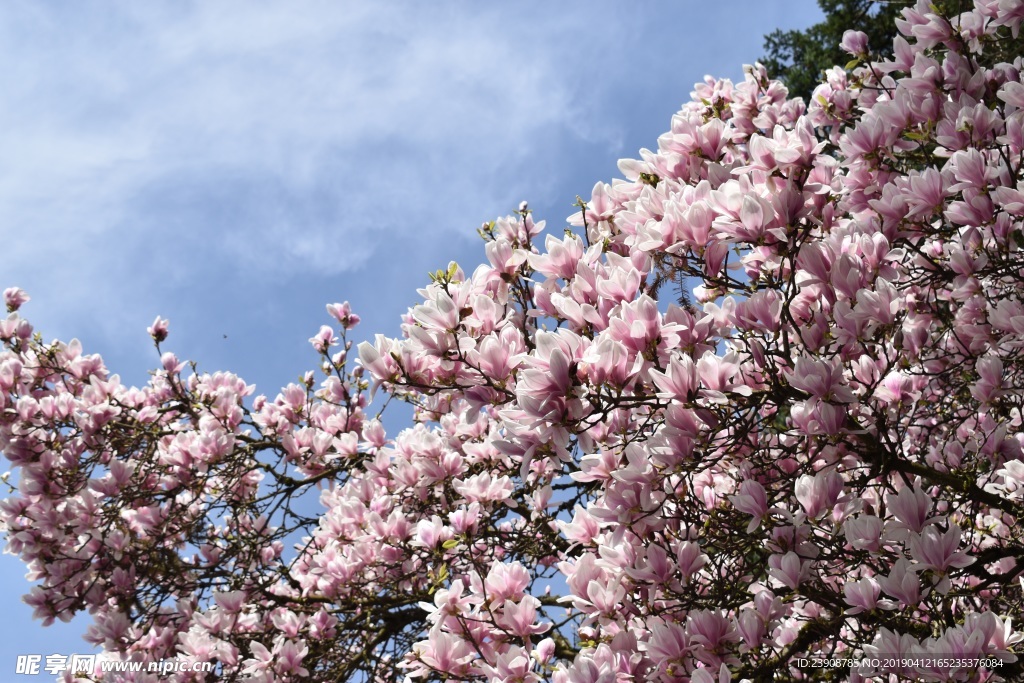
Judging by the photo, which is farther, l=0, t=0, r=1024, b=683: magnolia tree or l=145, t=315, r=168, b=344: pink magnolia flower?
l=145, t=315, r=168, b=344: pink magnolia flower

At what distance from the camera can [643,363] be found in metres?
2.16

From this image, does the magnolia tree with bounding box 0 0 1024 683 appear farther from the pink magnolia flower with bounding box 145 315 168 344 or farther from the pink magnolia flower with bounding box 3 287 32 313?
the pink magnolia flower with bounding box 3 287 32 313

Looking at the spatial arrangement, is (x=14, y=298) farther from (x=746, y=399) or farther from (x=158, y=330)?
(x=746, y=399)

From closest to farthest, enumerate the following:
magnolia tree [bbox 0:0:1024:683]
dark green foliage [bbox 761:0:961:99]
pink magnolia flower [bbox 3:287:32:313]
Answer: magnolia tree [bbox 0:0:1024:683]
pink magnolia flower [bbox 3:287:32:313]
dark green foliage [bbox 761:0:961:99]

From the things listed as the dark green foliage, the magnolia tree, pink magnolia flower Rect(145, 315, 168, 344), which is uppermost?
the dark green foliage

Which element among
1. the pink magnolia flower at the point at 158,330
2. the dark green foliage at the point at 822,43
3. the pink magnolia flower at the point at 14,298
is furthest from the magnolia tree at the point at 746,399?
the dark green foliage at the point at 822,43

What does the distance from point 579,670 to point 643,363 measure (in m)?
1.01

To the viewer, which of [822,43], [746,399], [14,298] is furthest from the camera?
[822,43]

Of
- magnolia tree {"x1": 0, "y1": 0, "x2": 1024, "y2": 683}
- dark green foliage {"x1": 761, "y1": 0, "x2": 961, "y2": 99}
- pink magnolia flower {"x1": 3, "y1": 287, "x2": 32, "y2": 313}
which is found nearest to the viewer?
magnolia tree {"x1": 0, "y1": 0, "x2": 1024, "y2": 683}

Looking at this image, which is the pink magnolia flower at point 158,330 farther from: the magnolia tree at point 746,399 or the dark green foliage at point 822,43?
the dark green foliage at point 822,43

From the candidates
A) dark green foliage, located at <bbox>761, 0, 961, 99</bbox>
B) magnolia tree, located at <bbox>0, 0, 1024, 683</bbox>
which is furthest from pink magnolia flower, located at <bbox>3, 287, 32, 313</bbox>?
dark green foliage, located at <bbox>761, 0, 961, 99</bbox>

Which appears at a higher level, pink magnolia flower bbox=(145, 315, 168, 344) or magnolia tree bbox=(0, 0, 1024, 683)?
pink magnolia flower bbox=(145, 315, 168, 344)

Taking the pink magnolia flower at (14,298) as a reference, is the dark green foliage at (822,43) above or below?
above

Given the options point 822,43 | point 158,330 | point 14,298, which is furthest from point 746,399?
point 822,43
